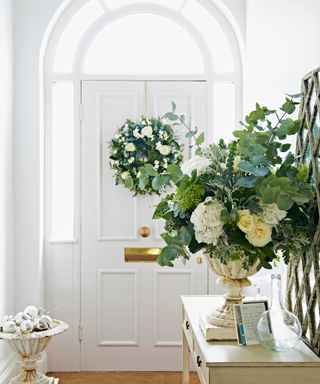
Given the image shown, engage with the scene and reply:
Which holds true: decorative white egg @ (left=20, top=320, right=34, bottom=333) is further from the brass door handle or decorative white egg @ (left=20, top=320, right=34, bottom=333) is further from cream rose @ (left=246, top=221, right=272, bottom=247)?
cream rose @ (left=246, top=221, right=272, bottom=247)

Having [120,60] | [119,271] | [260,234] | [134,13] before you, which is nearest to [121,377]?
[119,271]

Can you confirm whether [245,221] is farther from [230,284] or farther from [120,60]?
[120,60]

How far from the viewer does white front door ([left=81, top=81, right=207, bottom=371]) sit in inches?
170

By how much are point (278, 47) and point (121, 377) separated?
244cm

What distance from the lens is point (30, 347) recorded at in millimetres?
3402

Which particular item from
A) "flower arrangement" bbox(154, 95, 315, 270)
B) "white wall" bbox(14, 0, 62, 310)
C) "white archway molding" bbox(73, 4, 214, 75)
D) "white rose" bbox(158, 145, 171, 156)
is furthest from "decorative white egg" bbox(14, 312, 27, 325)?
"white archway molding" bbox(73, 4, 214, 75)

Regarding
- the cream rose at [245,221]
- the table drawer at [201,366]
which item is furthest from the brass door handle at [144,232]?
the cream rose at [245,221]

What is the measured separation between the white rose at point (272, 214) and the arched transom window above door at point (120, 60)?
7.73 feet

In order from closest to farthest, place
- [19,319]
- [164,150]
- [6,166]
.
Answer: [19,319] → [6,166] → [164,150]

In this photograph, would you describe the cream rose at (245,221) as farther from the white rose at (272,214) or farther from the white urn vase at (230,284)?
the white urn vase at (230,284)

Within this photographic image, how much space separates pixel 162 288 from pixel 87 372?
80 centimetres

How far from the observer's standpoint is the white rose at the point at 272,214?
203 centimetres

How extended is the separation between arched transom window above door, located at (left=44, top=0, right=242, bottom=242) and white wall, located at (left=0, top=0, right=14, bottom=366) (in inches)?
14.1

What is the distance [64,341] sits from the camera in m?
4.29
